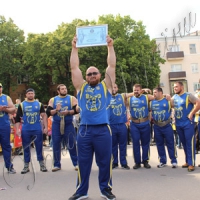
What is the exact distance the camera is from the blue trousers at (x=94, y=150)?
482 cm

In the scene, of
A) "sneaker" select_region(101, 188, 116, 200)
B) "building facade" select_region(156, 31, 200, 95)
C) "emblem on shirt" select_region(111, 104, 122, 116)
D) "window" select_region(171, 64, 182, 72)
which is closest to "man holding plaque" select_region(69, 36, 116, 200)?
"sneaker" select_region(101, 188, 116, 200)

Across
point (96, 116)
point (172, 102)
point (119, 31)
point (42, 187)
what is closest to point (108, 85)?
point (96, 116)

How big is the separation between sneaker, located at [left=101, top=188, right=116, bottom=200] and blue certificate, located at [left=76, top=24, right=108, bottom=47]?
2496 millimetres

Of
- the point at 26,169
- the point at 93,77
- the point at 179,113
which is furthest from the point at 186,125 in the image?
the point at 26,169

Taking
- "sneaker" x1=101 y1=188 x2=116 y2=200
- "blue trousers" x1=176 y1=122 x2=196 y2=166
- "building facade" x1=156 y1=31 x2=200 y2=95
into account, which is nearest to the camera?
"sneaker" x1=101 y1=188 x2=116 y2=200

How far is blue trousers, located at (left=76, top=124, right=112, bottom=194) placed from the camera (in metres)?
4.82

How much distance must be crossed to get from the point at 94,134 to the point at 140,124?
2947 mm

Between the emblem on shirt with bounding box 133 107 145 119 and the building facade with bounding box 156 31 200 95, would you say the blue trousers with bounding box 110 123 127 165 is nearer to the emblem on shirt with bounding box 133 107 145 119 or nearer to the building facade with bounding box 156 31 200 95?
the emblem on shirt with bounding box 133 107 145 119

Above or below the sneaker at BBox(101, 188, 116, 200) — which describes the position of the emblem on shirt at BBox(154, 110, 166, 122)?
above

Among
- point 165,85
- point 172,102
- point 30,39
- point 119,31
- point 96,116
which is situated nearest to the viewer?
point 96,116

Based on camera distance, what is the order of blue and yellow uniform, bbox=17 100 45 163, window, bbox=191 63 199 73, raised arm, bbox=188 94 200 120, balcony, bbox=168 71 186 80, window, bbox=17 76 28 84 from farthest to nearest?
window, bbox=191 63 199 73 < balcony, bbox=168 71 186 80 < window, bbox=17 76 28 84 < blue and yellow uniform, bbox=17 100 45 163 < raised arm, bbox=188 94 200 120

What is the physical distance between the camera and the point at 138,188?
5.47 metres

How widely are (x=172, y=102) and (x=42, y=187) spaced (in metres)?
3.83

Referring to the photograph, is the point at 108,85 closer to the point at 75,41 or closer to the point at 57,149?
the point at 75,41
